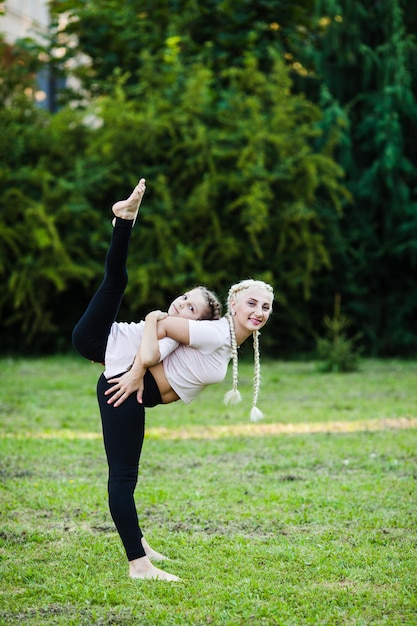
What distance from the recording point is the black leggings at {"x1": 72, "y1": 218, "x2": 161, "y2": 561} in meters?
3.76

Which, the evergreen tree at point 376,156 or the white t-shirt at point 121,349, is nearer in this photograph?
the white t-shirt at point 121,349

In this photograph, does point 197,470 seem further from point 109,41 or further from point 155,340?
point 109,41

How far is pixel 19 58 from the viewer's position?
54.1ft

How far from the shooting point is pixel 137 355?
382 cm

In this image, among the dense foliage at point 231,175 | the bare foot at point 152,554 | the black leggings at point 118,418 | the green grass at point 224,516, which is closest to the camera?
the green grass at point 224,516

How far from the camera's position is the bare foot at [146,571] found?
12.6 ft

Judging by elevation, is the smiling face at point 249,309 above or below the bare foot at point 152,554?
above

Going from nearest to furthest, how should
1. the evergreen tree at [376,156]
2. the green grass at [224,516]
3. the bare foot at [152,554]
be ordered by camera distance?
the green grass at [224,516], the bare foot at [152,554], the evergreen tree at [376,156]

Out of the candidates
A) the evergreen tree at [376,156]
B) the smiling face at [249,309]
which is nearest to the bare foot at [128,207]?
the smiling face at [249,309]

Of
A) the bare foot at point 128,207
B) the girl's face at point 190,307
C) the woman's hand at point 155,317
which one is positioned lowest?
the woman's hand at point 155,317

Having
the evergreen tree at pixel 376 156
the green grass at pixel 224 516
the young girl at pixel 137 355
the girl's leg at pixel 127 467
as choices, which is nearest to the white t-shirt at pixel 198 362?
the young girl at pixel 137 355

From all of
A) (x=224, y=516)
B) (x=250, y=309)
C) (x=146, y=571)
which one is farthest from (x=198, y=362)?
(x=224, y=516)

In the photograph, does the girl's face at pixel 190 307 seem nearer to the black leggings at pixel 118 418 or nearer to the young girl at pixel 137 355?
the young girl at pixel 137 355

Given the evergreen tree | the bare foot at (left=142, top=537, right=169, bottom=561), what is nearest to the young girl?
the bare foot at (left=142, top=537, right=169, bottom=561)
